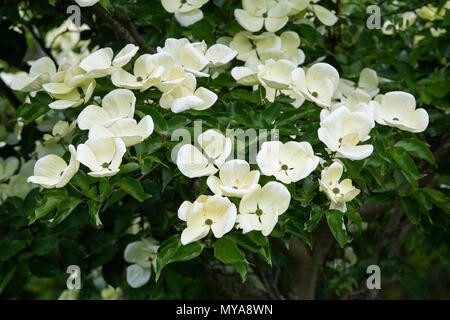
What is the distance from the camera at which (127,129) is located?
3.38 feet

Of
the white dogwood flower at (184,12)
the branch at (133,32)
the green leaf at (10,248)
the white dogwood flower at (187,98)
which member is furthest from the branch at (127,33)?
the green leaf at (10,248)

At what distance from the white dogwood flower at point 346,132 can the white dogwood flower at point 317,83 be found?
8 centimetres

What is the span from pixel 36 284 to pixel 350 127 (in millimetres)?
3259

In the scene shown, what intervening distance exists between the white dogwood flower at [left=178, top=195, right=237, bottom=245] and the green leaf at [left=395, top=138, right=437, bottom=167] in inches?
16.5

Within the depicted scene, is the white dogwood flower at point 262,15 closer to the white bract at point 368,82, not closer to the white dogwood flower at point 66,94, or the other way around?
Answer: the white bract at point 368,82

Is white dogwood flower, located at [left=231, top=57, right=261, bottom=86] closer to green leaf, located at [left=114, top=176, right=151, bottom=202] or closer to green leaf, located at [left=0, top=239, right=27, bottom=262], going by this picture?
green leaf, located at [left=114, top=176, right=151, bottom=202]

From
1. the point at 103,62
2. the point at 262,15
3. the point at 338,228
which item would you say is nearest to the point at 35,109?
the point at 103,62

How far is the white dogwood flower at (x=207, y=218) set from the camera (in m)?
0.94

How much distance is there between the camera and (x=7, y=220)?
1611 mm

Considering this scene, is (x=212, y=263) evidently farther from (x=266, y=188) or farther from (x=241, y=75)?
(x=266, y=188)

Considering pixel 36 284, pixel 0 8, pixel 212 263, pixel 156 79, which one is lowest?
pixel 36 284

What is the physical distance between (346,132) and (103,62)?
439 millimetres

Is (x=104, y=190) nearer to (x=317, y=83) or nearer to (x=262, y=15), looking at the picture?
(x=317, y=83)

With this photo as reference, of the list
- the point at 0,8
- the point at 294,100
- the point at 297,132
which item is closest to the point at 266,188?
the point at 297,132
